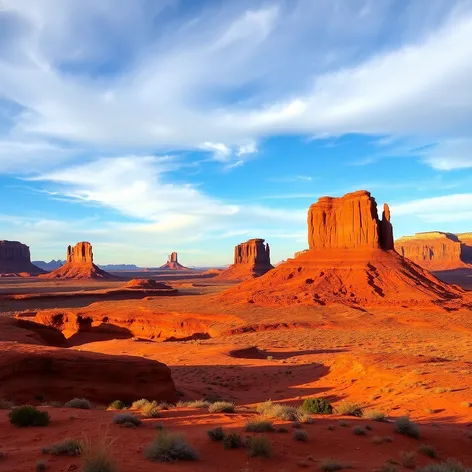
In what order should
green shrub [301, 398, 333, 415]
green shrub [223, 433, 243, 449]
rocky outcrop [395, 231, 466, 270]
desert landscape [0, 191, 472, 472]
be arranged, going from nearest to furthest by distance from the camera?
1. desert landscape [0, 191, 472, 472]
2. green shrub [223, 433, 243, 449]
3. green shrub [301, 398, 333, 415]
4. rocky outcrop [395, 231, 466, 270]

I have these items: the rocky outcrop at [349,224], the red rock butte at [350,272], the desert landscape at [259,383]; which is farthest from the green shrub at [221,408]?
the rocky outcrop at [349,224]

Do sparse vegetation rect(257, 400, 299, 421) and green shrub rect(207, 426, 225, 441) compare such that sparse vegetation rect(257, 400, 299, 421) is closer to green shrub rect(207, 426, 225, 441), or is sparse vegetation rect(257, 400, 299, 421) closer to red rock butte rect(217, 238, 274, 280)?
green shrub rect(207, 426, 225, 441)

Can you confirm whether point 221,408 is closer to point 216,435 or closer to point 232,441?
point 216,435

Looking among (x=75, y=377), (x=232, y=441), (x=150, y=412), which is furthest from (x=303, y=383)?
(x=232, y=441)

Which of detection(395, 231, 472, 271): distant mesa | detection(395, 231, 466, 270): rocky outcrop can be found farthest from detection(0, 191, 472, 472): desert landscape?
detection(395, 231, 466, 270): rocky outcrop

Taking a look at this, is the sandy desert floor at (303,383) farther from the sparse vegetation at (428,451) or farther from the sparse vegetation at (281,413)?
the sparse vegetation at (281,413)

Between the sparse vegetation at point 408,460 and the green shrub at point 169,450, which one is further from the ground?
the green shrub at point 169,450
